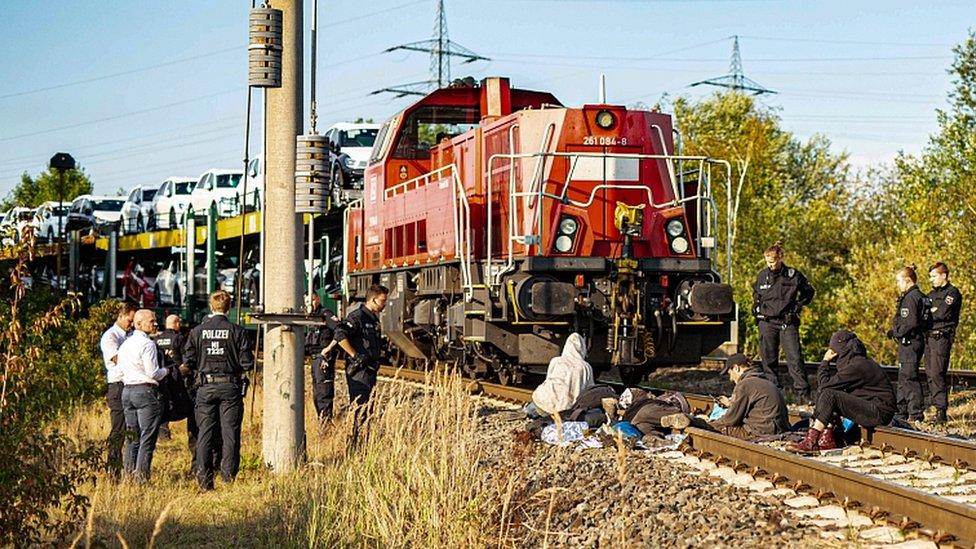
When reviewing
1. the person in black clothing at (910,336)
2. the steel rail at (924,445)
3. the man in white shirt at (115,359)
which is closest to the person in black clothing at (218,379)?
the man in white shirt at (115,359)

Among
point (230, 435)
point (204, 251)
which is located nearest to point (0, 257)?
point (230, 435)

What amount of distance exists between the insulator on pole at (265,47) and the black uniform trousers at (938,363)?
7.54 m

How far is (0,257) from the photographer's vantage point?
9.77 m

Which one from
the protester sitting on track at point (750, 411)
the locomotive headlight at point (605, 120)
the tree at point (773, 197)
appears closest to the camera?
the protester sitting on track at point (750, 411)

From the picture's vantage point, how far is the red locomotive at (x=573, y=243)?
14531mm

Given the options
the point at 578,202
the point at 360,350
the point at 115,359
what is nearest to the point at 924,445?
the point at 360,350

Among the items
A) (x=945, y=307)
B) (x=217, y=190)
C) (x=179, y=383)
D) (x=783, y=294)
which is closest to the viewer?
(x=179, y=383)

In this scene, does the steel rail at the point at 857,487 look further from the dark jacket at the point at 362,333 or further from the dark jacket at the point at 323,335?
the dark jacket at the point at 323,335

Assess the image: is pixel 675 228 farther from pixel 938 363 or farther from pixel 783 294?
pixel 938 363

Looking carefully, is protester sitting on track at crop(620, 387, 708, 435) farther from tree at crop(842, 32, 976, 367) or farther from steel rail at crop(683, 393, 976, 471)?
tree at crop(842, 32, 976, 367)

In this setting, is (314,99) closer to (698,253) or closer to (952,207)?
(698,253)

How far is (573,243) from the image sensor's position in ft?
49.3

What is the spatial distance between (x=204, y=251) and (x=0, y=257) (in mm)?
20444

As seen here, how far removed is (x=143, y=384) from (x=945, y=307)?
322 inches
